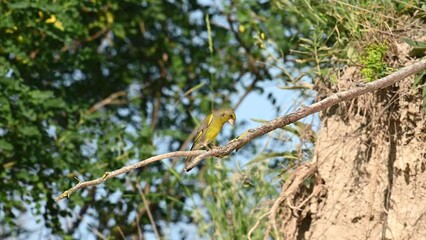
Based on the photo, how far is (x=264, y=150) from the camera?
5820 mm

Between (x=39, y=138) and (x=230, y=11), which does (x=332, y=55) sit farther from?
(x=230, y=11)

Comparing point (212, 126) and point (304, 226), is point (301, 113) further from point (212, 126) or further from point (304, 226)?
point (304, 226)

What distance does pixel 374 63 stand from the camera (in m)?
4.75

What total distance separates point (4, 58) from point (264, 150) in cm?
198

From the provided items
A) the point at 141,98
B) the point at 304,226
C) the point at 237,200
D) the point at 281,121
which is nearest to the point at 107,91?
the point at 141,98

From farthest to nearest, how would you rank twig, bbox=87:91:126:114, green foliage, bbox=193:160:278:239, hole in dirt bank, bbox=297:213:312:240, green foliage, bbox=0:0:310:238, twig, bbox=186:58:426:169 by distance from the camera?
twig, bbox=87:91:126:114 → green foliage, bbox=0:0:310:238 → green foliage, bbox=193:160:278:239 → hole in dirt bank, bbox=297:213:312:240 → twig, bbox=186:58:426:169

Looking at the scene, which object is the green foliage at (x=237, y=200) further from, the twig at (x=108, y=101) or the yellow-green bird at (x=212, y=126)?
the twig at (x=108, y=101)

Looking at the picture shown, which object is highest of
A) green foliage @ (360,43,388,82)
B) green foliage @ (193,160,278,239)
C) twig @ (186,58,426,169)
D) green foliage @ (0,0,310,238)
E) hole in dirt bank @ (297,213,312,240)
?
green foliage @ (0,0,310,238)

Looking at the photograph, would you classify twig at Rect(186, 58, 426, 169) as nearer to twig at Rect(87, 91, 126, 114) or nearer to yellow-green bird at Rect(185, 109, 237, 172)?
yellow-green bird at Rect(185, 109, 237, 172)

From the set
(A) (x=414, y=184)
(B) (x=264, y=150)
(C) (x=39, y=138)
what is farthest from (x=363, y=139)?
(C) (x=39, y=138)

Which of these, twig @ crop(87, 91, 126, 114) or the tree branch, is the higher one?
twig @ crop(87, 91, 126, 114)

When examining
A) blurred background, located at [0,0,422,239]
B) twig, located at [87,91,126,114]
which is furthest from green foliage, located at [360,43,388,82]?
twig, located at [87,91,126,114]

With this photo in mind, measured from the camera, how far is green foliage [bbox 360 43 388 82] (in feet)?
15.6

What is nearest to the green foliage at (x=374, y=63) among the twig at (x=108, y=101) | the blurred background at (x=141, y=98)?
the blurred background at (x=141, y=98)
